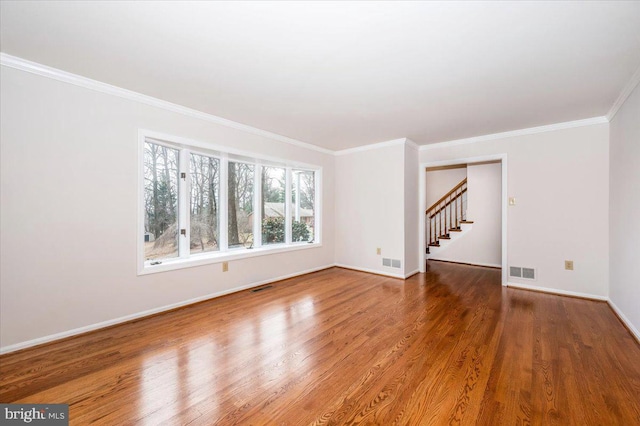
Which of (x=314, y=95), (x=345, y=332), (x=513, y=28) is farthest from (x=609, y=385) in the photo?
(x=314, y=95)

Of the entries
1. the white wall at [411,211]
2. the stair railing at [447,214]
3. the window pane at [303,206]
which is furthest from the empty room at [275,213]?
the stair railing at [447,214]

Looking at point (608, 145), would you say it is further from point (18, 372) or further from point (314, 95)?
point (18, 372)

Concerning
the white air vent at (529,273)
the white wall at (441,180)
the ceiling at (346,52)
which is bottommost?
the white air vent at (529,273)

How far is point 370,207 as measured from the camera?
5.12 metres

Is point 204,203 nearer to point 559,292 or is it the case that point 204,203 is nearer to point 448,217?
point 559,292

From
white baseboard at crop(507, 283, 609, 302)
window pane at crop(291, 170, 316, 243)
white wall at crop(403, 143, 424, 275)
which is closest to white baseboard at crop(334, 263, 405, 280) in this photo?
white wall at crop(403, 143, 424, 275)

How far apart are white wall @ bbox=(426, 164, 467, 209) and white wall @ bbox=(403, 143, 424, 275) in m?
1.92

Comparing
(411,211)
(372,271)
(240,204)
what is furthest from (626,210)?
(240,204)

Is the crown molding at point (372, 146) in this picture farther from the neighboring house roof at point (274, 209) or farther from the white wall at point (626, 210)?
the white wall at point (626, 210)

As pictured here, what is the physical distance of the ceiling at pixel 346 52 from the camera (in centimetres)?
170

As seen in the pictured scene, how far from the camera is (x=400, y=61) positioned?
88.1 inches

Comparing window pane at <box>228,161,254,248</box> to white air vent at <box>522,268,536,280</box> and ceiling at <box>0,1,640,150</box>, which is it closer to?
ceiling at <box>0,1,640,150</box>

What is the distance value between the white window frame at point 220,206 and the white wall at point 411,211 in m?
1.76

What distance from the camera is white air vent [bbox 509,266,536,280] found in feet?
13.3
